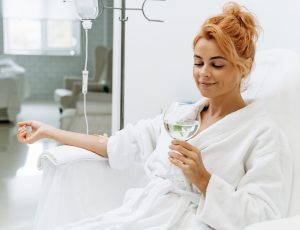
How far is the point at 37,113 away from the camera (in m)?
3.53

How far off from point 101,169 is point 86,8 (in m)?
0.83

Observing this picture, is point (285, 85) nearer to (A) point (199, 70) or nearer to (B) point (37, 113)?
(A) point (199, 70)

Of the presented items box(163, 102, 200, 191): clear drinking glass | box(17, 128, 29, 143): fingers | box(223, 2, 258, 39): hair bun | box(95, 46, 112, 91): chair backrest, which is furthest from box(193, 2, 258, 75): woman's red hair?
box(95, 46, 112, 91): chair backrest

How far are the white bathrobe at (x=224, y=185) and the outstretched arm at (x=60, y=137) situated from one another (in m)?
0.28

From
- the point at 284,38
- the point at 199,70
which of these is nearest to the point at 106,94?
the point at 284,38

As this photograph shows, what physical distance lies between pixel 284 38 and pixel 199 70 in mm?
584

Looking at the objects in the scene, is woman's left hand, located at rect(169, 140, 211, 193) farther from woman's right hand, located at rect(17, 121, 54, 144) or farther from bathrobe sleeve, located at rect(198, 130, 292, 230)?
woman's right hand, located at rect(17, 121, 54, 144)

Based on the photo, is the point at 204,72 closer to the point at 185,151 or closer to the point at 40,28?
the point at 185,151

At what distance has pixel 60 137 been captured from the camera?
1.90 metres

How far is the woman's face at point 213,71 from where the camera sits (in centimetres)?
148

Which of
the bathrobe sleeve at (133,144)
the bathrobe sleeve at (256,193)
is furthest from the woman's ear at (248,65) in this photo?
the bathrobe sleeve at (133,144)

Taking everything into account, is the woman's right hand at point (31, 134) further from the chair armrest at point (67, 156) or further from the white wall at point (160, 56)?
the white wall at point (160, 56)

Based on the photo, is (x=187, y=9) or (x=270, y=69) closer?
(x=270, y=69)

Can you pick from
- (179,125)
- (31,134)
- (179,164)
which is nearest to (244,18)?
(179,125)
